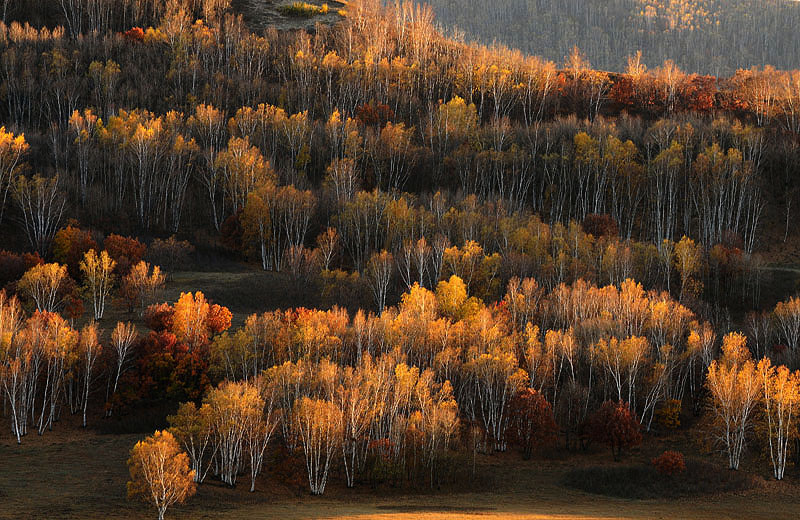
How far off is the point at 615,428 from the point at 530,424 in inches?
292

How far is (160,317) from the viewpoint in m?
82.5

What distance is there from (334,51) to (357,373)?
115042 millimetres

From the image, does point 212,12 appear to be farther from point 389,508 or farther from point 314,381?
point 389,508

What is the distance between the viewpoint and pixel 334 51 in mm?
171625

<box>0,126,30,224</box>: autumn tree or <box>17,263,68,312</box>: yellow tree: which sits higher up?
<box>0,126,30,224</box>: autumn tree

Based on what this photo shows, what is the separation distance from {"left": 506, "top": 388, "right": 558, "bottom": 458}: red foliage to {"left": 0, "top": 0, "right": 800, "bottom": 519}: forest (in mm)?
263

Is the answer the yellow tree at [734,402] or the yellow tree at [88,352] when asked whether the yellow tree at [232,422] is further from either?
the yellow tree at [734,402]

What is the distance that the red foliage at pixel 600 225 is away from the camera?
120m

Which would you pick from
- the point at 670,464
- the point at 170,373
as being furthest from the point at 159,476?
the point at 670,464

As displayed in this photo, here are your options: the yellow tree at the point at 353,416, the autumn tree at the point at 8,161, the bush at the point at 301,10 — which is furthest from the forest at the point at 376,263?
the bush at the point at 301,10

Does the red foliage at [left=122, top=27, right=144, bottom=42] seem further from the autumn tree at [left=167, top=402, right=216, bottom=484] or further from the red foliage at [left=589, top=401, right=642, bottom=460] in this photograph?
the red foliage at [left=589, top=401, right=642, bottom=460]

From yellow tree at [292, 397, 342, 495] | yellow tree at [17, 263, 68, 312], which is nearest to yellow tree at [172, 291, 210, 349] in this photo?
yellow tree at [17, 263, 68, 312]

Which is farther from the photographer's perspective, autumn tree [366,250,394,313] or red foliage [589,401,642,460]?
autumn tree [366,250,394,313]

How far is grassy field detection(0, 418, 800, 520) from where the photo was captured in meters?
49.5
